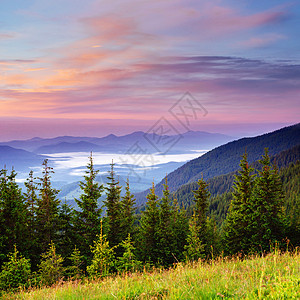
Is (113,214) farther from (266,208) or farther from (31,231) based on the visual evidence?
(266,208)

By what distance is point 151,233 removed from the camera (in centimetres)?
3319

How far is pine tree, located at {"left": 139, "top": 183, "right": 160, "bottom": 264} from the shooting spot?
107 ft

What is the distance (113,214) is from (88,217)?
4300mm

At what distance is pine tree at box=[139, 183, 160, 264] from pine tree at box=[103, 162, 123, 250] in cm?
364

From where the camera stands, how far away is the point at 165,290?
6.05 meters

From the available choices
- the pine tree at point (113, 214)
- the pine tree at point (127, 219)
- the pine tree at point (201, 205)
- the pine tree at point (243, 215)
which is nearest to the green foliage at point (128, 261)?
the pine tree at point (113, 214)

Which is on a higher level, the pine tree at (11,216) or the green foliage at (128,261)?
the pine tree at (11,216)

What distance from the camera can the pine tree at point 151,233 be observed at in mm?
32466

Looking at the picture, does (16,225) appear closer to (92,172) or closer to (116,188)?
(92,172)

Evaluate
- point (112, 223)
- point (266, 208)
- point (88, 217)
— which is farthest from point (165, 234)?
point (266, 208)

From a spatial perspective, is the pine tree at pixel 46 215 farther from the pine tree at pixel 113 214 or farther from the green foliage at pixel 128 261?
the green foliage at pixel 128 261

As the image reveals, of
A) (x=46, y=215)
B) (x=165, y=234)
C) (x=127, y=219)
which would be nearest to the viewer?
(x=46, y=215)

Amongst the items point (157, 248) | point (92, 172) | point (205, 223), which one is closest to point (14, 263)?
point (92, 172)

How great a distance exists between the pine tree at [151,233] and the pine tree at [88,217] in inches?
270
